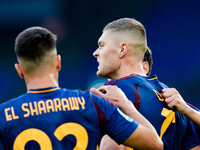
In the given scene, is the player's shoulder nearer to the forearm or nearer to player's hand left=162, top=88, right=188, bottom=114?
player's hand left=162, top=88, right=188, bottom=114

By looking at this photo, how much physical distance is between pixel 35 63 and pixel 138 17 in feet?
42.3

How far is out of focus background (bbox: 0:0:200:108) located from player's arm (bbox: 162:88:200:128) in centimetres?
1084

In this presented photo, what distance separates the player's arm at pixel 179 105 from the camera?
11.0 feet

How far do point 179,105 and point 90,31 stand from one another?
12.5 m

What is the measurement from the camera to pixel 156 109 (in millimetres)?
3346

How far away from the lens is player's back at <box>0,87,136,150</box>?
2436 mm

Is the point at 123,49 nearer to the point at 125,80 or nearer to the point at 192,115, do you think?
the point at 125,80

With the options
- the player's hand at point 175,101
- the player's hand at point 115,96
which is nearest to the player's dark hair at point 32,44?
the player's hand at point 115,96

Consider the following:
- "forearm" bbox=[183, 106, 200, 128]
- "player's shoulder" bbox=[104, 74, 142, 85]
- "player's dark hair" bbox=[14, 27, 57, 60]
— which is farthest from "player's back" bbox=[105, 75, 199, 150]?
"player's dark hair" bbox=[14, 27, 57, 60]

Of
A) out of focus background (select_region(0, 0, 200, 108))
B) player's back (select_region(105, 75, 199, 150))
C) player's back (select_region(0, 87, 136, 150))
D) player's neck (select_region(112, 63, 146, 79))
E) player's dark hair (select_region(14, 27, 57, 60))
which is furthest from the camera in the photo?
out of focus background (select_region(0, 0, 200, 108))

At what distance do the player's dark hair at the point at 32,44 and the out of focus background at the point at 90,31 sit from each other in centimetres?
1187

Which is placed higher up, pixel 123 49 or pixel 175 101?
pixel 123 49

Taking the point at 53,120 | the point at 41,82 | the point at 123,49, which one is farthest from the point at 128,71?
the point at 53,120

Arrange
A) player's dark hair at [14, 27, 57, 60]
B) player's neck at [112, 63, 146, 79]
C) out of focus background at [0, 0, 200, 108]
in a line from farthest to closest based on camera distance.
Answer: out of focus background at [0, 0, 200, 108], player's neck at [112, 63, 146, 79], player's dark hair at [14, 27, 57, 60]
